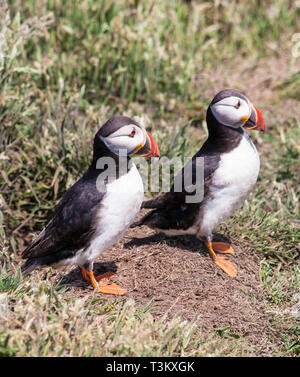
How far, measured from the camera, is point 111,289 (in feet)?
14.6

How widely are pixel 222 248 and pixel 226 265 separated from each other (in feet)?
0.85

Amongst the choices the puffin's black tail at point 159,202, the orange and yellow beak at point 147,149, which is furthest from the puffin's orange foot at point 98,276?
the orange and yellow beak at point 147,149

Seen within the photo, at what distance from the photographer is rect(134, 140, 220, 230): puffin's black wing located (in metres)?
4.68

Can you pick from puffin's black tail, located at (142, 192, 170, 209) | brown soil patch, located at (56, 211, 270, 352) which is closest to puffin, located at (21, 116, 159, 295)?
brown soil patch, located at (56, 211, 270, 352)

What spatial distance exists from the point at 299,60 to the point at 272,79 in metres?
0.64

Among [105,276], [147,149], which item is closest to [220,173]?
[147,149]

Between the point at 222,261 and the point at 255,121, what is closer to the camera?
the point at 255,121

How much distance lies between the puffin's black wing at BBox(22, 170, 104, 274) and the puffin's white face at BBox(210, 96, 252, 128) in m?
1.12

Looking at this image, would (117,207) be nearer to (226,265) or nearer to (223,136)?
(223,136)

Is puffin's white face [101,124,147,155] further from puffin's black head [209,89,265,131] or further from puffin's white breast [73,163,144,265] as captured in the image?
puffin's black head [209,89,265,131]

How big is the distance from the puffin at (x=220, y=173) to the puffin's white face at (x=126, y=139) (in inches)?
29.3

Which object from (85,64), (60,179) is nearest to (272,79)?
(85,64)

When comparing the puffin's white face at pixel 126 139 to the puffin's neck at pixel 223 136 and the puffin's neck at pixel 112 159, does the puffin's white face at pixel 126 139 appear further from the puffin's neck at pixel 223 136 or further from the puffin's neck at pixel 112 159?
the puffin's neck at pixel 223 136

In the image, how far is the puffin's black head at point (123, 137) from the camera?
13.6 feet
